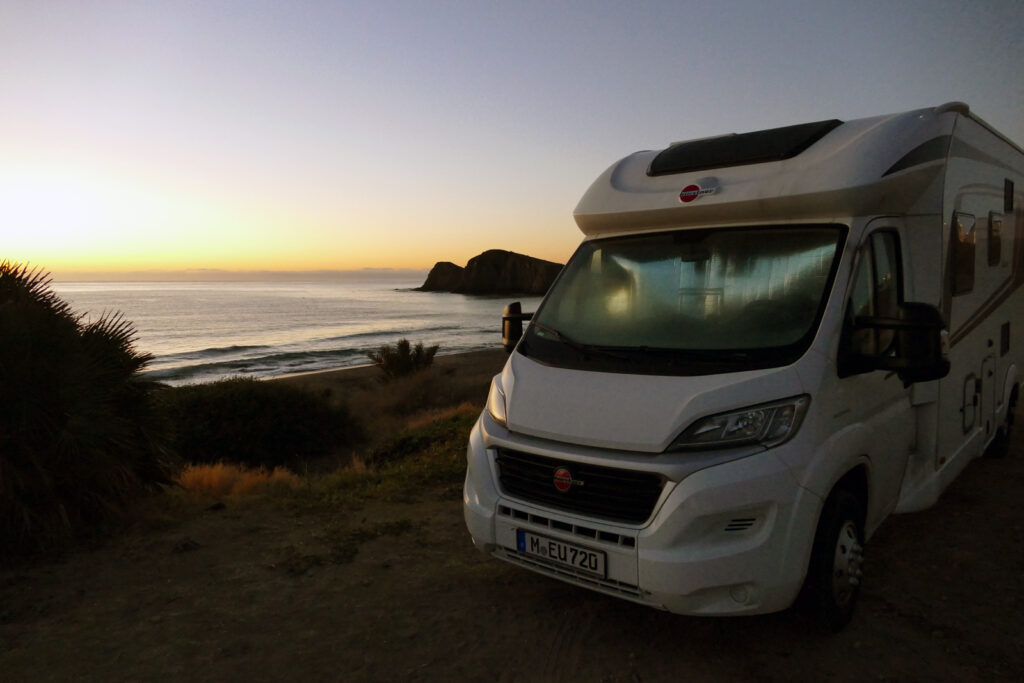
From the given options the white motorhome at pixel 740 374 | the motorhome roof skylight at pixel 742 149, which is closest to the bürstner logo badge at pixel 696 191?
the white motorhome at pixel 740 374

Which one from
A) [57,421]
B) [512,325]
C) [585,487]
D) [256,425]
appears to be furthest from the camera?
[256,425]

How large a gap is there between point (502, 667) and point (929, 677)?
2.06 meters

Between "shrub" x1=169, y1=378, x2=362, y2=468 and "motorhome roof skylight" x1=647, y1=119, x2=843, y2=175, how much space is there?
943 cm

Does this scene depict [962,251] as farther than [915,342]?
Yes

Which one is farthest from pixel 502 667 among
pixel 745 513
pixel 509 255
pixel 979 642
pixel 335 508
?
pixel 509 255

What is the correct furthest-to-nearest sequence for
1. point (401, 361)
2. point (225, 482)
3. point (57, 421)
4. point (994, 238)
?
point (401, 361) → point (225, 482) → point (994, 238) → point (57, 421)

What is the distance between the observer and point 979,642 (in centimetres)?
373

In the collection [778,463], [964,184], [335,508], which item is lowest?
[335,508]

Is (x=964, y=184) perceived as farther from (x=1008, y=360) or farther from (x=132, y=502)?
(x=132, y=502)

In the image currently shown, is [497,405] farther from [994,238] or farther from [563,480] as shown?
[994,238]

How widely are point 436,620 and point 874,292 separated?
10.4 feet

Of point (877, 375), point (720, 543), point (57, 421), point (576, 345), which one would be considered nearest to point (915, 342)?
point (877, 375)

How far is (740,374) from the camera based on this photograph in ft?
11.2

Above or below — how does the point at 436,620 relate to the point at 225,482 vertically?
above
